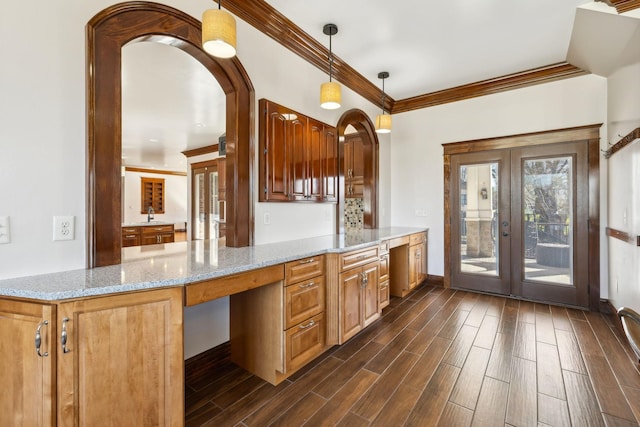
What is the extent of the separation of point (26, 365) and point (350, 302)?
6.56 ft

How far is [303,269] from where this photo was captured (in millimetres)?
2164

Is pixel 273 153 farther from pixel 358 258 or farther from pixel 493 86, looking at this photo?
pixel 493 86

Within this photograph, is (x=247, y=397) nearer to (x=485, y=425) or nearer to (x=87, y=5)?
Result: (x=485, y=425)

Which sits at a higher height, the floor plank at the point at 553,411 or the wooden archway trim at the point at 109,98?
the wooden archway trim at the point at 109,98

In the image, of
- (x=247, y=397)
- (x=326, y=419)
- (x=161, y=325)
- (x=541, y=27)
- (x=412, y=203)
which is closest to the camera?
(x=161, y=325)

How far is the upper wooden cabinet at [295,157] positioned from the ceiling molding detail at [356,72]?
65 centimetres

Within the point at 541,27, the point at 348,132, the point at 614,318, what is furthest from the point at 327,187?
the point at 614,318

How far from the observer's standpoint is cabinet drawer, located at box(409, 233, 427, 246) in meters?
3.93

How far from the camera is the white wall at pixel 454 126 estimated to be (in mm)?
3451

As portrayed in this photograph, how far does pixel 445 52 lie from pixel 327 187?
1.97m

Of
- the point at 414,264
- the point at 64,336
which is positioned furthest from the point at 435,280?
the point at 64,336

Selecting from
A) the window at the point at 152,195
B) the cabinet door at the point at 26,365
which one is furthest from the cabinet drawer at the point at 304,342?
the window at the point at 152,195

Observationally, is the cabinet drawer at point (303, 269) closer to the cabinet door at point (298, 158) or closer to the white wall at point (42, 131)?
the cabinet door at point (298, 158)

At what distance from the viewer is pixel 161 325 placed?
4.55 ft
